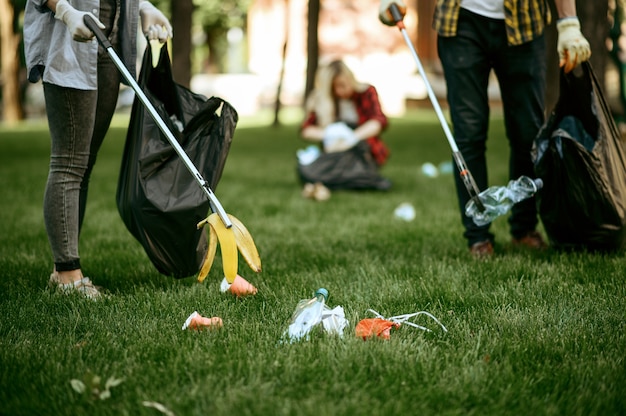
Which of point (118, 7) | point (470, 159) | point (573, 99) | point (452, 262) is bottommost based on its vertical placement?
point (452, 262)

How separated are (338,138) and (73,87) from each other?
4047 mm

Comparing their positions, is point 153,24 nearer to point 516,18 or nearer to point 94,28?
point 94,28

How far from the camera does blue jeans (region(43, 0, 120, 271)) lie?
3139mm

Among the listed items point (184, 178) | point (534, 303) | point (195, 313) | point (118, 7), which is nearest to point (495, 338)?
point (534, 303)

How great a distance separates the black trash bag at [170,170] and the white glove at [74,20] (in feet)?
1.39

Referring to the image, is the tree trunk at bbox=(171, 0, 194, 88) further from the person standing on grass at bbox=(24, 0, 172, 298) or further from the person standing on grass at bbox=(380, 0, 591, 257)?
the person standing on grass at bbox=(24, 0, 172, 298)

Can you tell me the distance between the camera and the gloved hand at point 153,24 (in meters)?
3.30

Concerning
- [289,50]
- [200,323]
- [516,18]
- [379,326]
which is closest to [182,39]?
[516,18]

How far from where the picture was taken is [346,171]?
6859 mm

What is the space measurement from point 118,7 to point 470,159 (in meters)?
1.91

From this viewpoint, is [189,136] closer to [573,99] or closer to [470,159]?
[470,159]

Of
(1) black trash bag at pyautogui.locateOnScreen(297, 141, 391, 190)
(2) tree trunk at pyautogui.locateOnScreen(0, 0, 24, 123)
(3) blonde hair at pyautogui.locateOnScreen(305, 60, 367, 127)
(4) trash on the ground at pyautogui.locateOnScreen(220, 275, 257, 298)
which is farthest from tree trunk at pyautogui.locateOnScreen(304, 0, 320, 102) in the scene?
(4) trash on the ground at pyautogui.locateOnScreen(220, 275, 257, 298)

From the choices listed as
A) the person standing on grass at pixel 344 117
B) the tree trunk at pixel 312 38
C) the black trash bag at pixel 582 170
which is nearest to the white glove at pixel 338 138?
the person standing on grass at pixel 344 117

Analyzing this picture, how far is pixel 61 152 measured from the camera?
3.20 m
